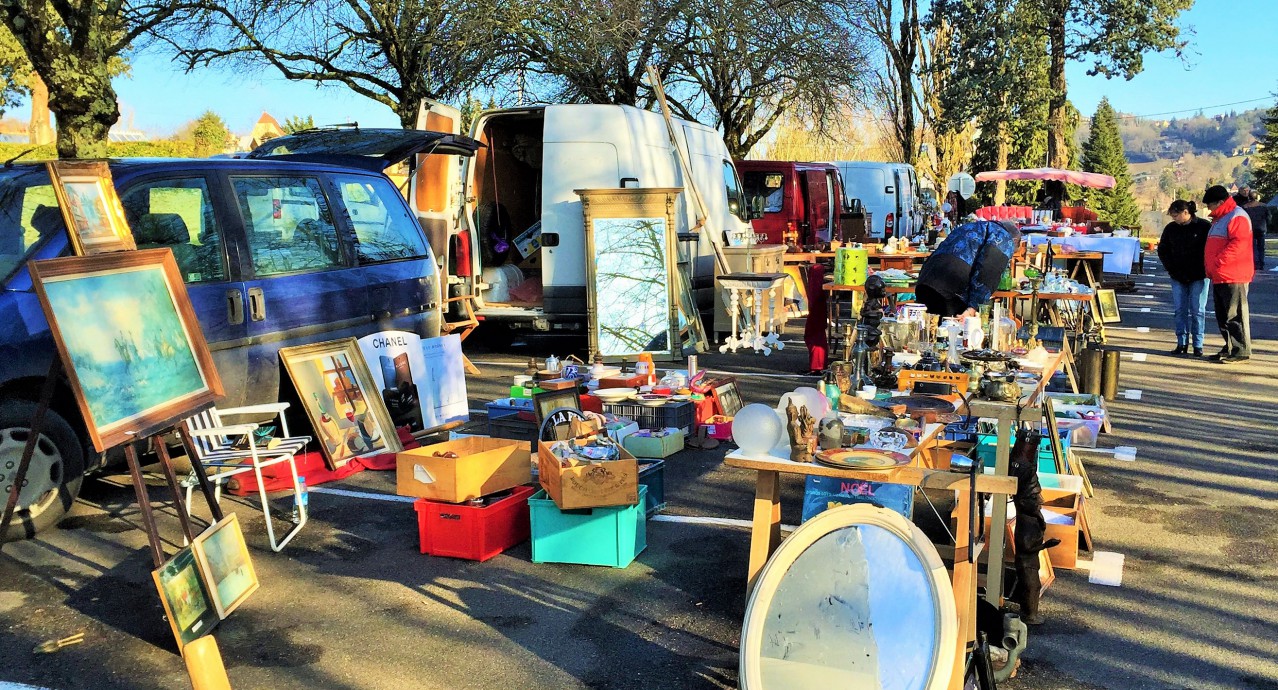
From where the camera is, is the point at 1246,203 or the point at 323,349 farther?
the point at 1246,203

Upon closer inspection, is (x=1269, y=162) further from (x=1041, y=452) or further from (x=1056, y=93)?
(x=1041, y=452)

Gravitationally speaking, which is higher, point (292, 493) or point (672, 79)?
point (672, 79)

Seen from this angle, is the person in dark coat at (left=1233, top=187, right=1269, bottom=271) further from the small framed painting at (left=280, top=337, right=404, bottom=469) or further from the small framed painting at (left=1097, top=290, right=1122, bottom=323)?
the small framed painting at (left=280, top=337, right=404, bottom=469)

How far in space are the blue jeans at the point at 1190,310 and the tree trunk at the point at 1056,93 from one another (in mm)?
21166

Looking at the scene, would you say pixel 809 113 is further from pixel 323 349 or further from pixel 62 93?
pixel 323 349

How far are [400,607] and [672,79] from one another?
669 inches

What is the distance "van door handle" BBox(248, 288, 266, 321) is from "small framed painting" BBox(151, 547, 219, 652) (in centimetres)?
257

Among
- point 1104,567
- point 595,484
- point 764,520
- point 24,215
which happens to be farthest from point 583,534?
point 24,215

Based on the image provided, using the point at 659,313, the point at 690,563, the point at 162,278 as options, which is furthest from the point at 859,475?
the point at 659,313

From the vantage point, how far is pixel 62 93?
12.4 m

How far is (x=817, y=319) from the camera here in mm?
10359

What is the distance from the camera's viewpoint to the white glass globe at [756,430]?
405 centimetres

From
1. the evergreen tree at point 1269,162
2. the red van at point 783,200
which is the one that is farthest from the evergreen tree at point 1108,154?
the red van at point 783,200

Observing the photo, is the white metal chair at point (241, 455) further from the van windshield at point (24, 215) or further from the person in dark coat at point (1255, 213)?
the person in dark coat at point (1255, 213)
